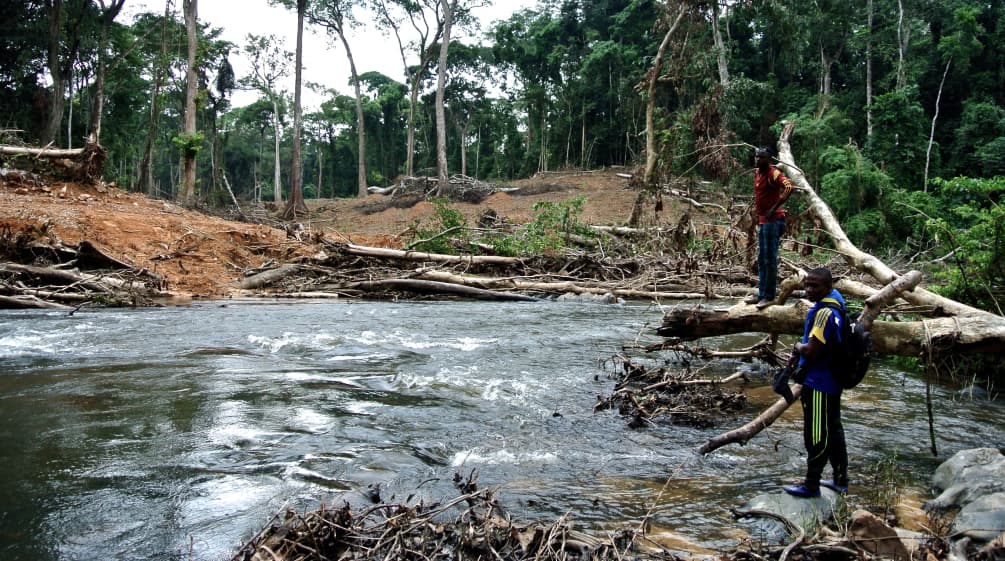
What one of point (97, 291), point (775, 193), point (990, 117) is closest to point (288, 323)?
point (97, 291)

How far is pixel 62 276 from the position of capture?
11.4 metres

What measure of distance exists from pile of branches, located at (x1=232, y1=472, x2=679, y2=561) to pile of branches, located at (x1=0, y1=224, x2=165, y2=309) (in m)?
9.85

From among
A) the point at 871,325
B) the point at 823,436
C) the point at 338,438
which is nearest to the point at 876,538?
the point at 823,436

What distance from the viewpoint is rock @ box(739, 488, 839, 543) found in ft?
11.5

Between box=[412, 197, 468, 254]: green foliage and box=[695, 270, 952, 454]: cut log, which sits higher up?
box=[412, 197, 468, 254]: green foliage

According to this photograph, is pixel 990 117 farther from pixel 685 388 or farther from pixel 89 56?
pixel 89 56

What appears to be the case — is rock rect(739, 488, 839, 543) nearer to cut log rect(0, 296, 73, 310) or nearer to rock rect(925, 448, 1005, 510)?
rock rect(925, 448, 1005, 510)

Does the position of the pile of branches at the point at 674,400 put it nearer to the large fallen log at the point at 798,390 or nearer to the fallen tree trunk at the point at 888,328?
the fallen tree trunk at the point at 888,328

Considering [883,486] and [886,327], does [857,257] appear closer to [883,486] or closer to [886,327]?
[886,327]

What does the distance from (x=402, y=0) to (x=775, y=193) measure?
3744cm

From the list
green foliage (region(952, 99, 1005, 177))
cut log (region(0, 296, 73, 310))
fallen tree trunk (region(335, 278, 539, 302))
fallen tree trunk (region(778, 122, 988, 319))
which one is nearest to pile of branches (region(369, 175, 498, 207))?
fallen tree trunk (region(335, 278, 539, 302))

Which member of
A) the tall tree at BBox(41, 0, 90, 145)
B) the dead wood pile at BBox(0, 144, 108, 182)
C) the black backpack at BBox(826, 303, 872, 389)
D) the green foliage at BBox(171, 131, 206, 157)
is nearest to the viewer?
the black backpack at BBox(826, 303, 872, 389)

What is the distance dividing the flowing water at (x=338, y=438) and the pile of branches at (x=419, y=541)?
46cm

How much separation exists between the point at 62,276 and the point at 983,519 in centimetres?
1305
